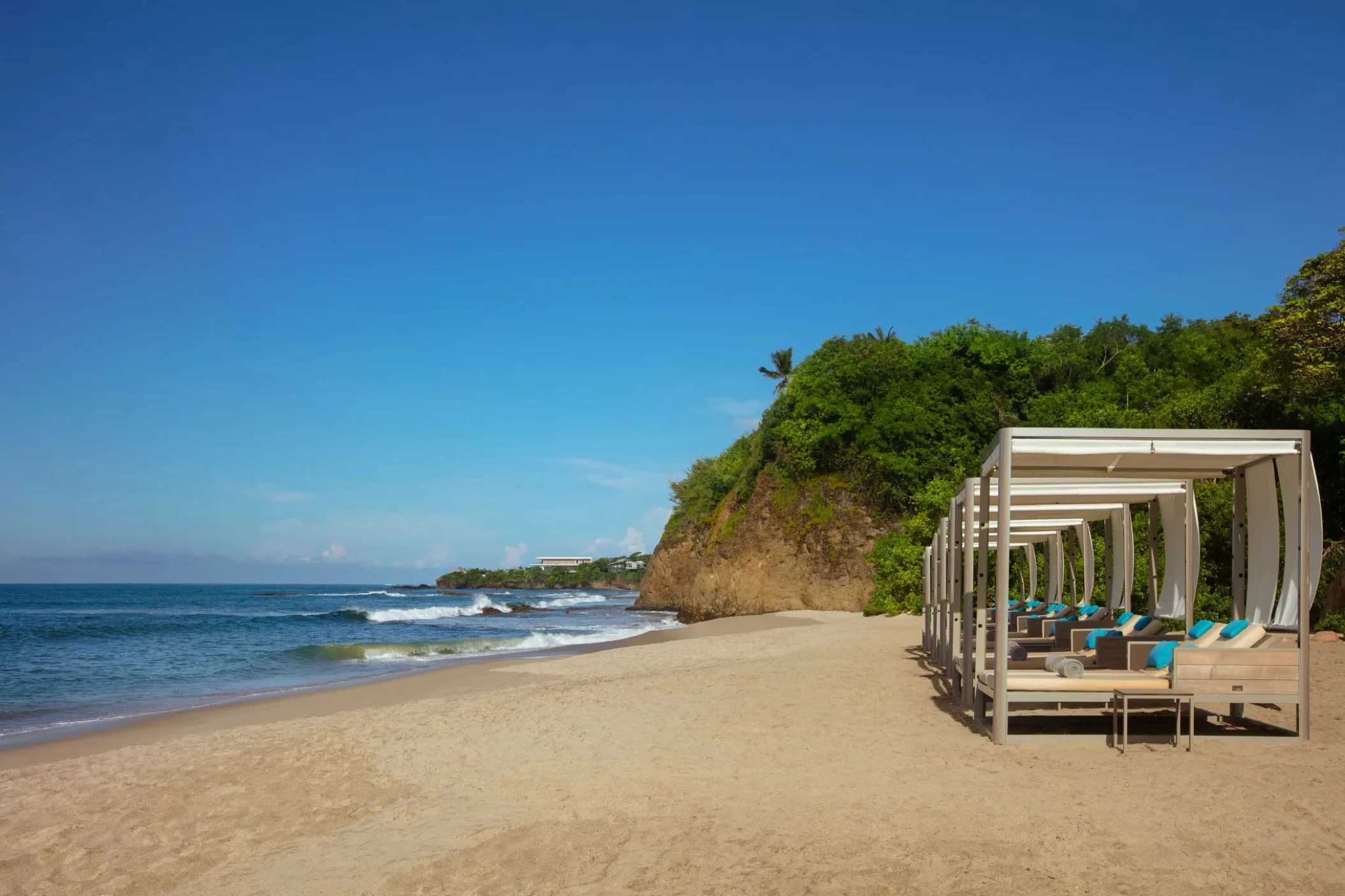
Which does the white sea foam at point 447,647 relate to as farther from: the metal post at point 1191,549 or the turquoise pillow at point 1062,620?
the metal post at point 1191,549

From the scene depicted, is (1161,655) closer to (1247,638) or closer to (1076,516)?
(1247,638)

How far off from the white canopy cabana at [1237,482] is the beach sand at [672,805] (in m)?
1.10

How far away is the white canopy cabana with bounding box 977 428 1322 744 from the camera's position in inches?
336

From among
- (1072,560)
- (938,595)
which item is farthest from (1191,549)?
(1072,560)

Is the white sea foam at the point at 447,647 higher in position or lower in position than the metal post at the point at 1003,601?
lower

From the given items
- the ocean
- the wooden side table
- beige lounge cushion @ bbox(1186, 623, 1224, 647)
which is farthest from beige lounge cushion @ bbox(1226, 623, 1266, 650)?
the ocean

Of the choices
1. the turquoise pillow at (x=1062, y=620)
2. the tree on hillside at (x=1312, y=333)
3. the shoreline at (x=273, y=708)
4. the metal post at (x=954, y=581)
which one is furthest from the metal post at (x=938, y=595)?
the tree on hillside at (x=1312, y=333)

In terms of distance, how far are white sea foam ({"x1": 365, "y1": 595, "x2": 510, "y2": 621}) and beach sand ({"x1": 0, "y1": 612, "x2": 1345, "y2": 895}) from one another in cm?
3907

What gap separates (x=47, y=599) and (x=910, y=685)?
305 feet

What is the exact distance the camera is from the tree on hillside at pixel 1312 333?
17.7 meters

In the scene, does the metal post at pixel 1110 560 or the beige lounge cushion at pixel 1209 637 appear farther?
the metal post at pixel 1110 560

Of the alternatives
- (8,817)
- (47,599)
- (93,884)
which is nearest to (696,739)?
(93,884)

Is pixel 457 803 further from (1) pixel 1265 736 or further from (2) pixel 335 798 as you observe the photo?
(1) pixel 1265 736

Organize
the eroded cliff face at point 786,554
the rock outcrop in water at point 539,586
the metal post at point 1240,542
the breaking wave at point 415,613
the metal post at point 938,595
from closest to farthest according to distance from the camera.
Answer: the metal post at point 1240,542, the metal post at point 938,595, the eroded cliff face at point 786,554, the breaking wave at point 415,613, the rock outcrop in water at point 539,586
